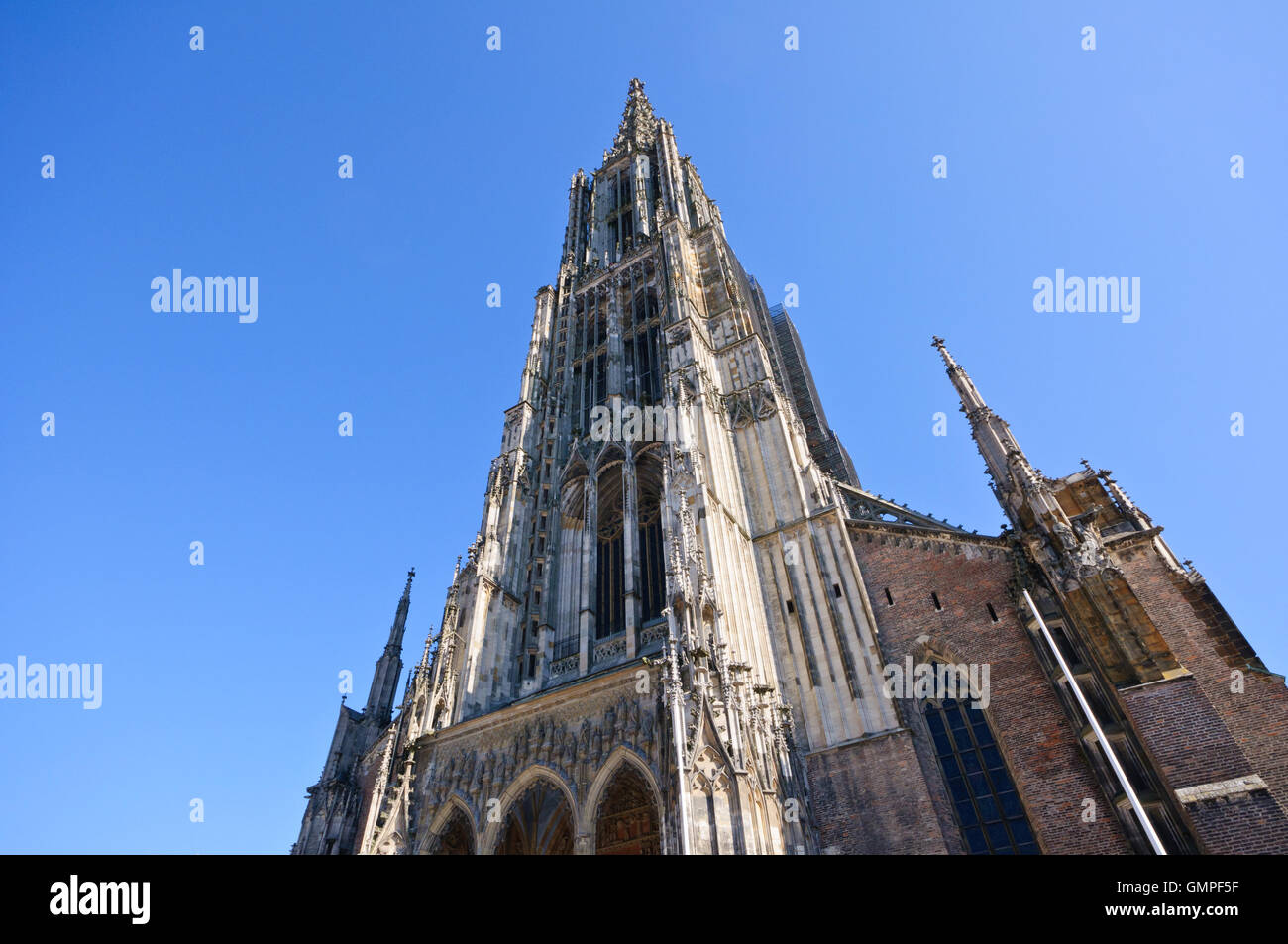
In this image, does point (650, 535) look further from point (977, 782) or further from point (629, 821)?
point (977, 782)

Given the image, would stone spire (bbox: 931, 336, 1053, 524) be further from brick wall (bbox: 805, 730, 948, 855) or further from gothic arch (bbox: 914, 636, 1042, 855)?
brick wall (bbox: 805, 730, 948, 855)

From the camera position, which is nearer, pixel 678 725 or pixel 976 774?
pixel 678 725

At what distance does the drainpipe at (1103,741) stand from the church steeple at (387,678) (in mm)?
23912

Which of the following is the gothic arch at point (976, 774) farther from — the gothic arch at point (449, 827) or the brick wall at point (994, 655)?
the gothic arch at point (449, 827)

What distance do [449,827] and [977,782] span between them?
38.7ft

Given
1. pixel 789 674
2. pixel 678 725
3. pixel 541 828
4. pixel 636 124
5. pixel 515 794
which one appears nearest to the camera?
pixel 678 725

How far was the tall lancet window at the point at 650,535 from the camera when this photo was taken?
2023 cm

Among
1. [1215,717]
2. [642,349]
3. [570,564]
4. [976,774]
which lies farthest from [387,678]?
[1215,717]

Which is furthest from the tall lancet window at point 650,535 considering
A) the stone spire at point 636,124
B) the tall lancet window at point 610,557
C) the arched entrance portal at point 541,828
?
the stone spire at point 636,124

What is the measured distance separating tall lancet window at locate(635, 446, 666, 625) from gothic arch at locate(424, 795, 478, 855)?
658cm

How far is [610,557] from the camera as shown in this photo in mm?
22344

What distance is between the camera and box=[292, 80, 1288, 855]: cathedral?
12344mm

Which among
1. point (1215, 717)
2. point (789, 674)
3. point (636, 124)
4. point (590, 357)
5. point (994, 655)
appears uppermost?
point (636, 124)
